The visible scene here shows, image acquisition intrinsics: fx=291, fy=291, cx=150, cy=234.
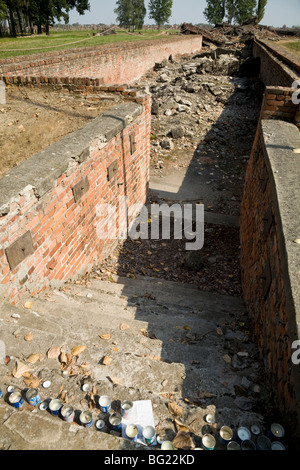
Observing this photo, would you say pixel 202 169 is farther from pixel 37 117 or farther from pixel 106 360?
pixel 106 360

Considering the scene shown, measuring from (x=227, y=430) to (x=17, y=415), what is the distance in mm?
1239

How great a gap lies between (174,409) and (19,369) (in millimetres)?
1106

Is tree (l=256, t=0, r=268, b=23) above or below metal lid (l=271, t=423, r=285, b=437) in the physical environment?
above

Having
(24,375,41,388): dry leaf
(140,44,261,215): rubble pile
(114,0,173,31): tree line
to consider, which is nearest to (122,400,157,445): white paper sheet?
(24,375,41,388): dry leaf

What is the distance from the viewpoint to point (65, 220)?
351 cm

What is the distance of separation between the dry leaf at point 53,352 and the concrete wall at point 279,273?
1.63 meters

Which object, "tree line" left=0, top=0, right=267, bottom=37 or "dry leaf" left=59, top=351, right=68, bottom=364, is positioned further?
"tree line" left=0, top=0, right=267, bottom=37

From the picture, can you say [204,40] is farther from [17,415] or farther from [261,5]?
[17,415]

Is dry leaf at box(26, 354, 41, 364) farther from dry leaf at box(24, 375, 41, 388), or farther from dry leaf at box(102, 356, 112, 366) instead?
dry leaf at box(102, 356, 112, 366)

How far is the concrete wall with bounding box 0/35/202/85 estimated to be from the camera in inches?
336

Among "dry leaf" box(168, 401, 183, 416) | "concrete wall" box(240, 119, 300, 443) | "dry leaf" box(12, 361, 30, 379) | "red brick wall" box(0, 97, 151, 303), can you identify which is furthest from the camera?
"red brick wall" box(0, 97, 151, 303)

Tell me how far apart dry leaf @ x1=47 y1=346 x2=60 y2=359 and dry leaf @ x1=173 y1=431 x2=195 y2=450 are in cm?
108

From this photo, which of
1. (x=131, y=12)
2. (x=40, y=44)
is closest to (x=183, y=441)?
(x=40, y=44)
